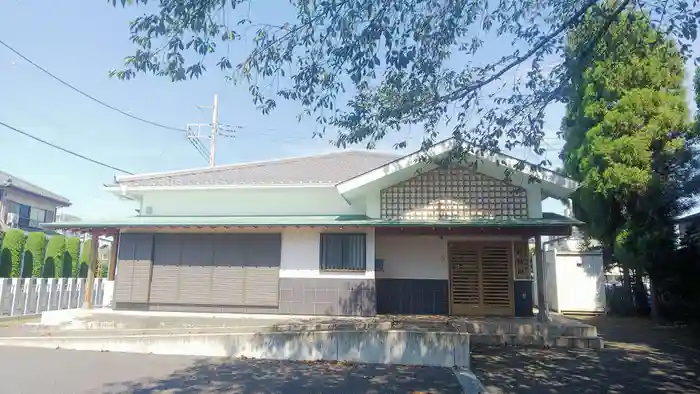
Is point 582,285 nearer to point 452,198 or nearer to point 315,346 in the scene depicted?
point 452,198

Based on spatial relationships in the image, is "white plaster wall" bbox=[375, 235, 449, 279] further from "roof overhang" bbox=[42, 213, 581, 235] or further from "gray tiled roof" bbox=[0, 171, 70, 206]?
"gray tiled roof" bbox=[0, 171, 70, 206]

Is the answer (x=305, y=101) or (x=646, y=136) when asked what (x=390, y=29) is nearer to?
(x=305, y=101)

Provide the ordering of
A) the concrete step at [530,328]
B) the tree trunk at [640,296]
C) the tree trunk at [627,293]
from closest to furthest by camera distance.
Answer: the concrete step at [530,328] < the tree trunk at [640,296] < the tree trunk at [627,293]

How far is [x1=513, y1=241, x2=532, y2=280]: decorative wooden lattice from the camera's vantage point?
12695 millimetres

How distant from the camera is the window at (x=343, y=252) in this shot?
12.5 metres

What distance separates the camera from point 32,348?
9.75 meters

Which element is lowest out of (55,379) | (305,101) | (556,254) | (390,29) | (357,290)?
(55,379)

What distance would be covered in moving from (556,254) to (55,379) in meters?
16.7

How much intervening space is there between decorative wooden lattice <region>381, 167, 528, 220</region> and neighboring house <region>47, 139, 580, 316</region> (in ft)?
0.09

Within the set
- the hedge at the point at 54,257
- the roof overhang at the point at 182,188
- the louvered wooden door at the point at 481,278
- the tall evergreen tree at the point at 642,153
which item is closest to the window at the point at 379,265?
the louvered wooden door at the point at 481,278

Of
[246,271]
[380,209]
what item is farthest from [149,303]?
[380,209]

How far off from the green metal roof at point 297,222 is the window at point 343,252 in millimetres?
545

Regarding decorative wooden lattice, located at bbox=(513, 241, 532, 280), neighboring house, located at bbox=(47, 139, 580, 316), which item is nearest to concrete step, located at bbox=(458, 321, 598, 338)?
neighboring house, located at bbox=(47, 139, 580, 316)

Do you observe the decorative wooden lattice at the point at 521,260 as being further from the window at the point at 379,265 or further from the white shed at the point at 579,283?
the white shed at the point at 579,283
